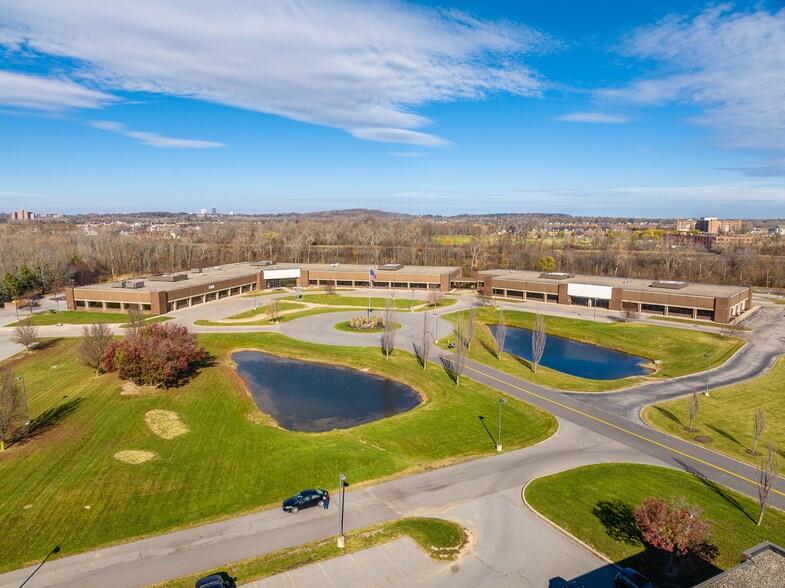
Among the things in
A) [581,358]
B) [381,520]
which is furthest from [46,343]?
[581,358]

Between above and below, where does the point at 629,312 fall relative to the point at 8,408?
below

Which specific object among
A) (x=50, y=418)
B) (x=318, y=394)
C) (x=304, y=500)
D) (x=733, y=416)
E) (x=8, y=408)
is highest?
(x=8, y=408)

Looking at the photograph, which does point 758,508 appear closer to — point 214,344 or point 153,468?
point 153,468

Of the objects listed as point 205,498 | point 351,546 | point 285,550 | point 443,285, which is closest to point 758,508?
point 351,546

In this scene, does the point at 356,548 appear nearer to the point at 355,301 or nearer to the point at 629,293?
the point at 355,301

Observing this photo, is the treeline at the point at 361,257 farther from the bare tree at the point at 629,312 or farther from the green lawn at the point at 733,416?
the green lawn at the point at 733,416

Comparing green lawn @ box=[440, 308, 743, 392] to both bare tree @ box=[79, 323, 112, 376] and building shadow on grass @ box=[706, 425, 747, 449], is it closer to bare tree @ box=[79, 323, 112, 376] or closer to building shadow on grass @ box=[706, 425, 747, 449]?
building shadow on grass @ box=[706, 425, 747, 449]

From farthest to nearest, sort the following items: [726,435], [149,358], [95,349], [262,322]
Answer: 1. [262,322]
2. [95,349]
3. [149,358]
4. [726,435]

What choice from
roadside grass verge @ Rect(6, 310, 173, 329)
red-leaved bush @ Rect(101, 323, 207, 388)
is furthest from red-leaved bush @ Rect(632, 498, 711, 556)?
roadside grass verge @ Rect(6, 310, 173, 329)
